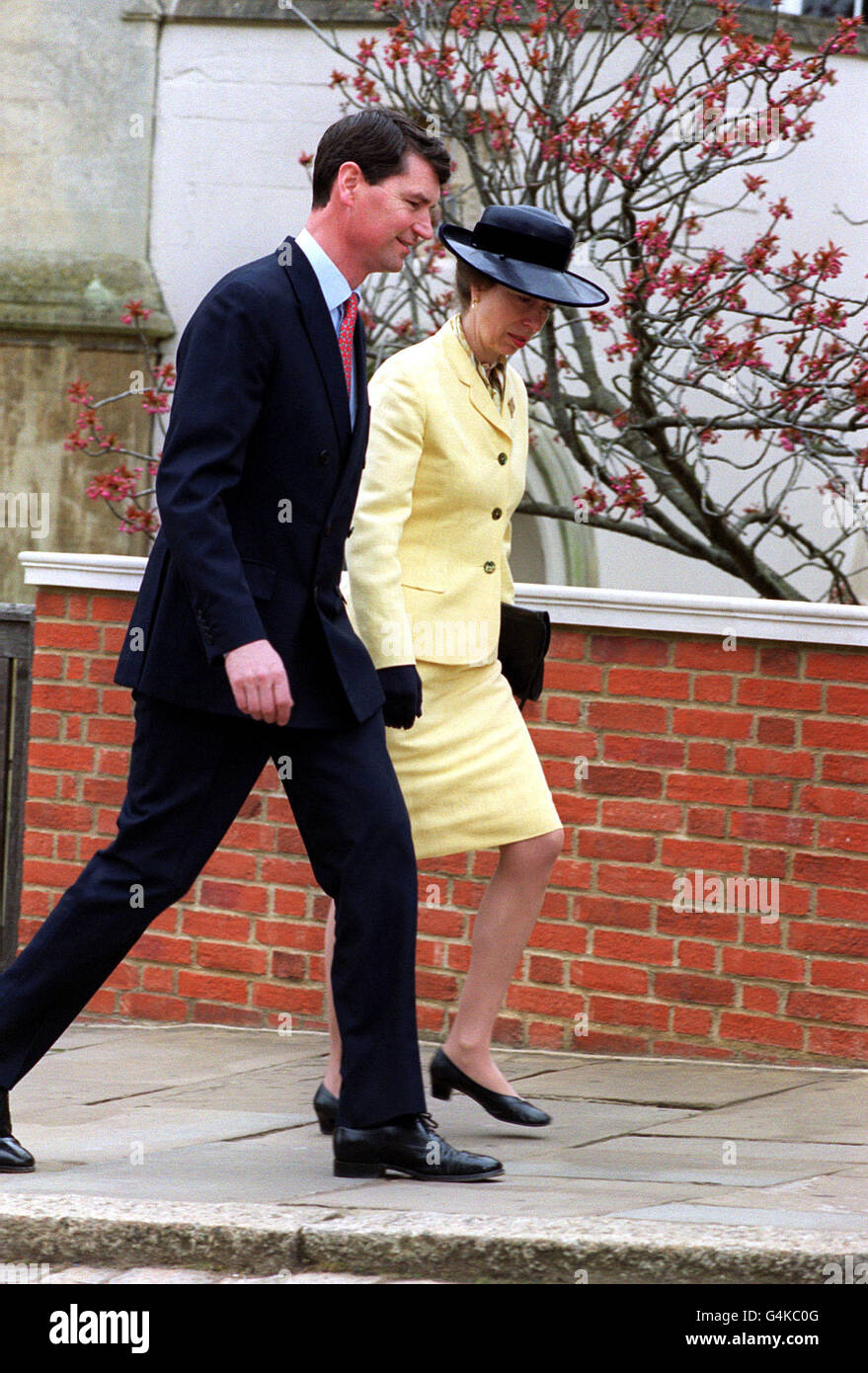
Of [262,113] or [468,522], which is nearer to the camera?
[468,522]

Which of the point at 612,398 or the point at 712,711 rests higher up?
the point at 612,398

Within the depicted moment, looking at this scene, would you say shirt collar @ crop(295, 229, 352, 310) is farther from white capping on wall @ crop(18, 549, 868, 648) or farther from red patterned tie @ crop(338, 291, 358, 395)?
white capping on wall @ crop(18, 549, 868, 648)

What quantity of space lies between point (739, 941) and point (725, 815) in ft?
1.13

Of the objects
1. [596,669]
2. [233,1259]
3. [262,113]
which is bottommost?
[233,1259]

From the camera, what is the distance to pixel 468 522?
14.7 ft

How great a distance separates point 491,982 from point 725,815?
132 centimetres

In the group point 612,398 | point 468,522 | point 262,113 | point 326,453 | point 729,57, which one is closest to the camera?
point 326,453

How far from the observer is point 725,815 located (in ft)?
18.4

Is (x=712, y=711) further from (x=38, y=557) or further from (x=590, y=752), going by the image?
(x=38, y=557)

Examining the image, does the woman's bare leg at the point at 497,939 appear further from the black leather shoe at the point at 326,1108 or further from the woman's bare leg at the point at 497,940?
the black leather shoe at the point at 326,1108

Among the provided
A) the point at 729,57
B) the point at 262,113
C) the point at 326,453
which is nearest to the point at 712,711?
the point at 326,453

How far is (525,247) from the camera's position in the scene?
4.49 metres

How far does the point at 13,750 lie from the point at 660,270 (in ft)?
11.6

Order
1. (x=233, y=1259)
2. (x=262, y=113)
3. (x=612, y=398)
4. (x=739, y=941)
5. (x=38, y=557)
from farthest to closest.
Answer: (x=262, y=113) < (x=612, y=398) < (x=38, y=557) < (x=739, y=941) < (x=233, y=1259)
